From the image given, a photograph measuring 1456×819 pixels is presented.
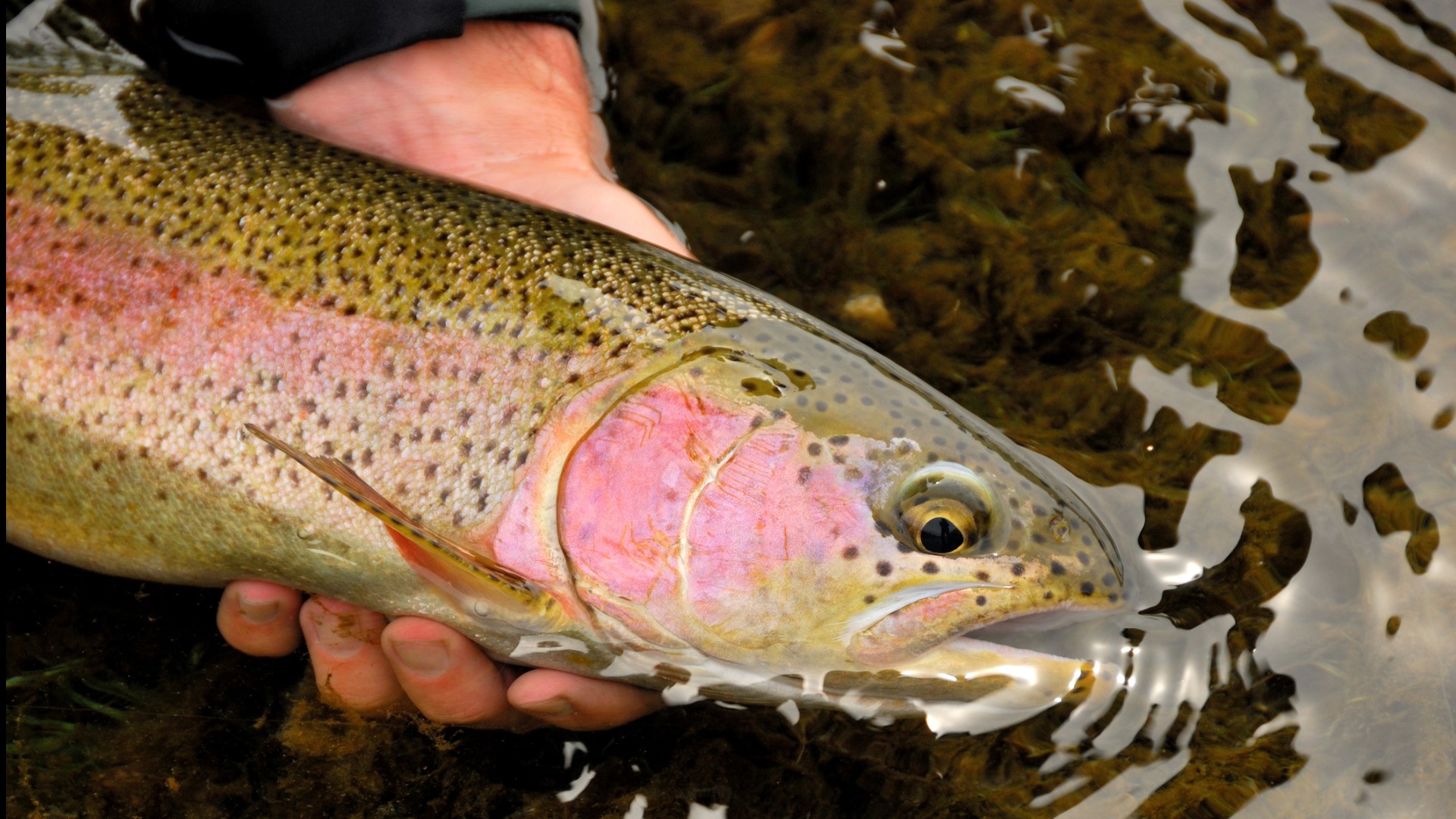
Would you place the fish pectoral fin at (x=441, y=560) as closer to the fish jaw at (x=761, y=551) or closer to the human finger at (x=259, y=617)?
the fish jaw at (x=761, y=551)

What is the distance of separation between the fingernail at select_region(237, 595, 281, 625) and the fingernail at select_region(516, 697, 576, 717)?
62 cm

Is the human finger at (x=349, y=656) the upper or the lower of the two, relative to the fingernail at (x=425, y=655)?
lower

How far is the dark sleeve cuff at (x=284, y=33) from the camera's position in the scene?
10.5 feet

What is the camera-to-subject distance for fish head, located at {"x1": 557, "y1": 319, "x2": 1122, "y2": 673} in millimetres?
2148

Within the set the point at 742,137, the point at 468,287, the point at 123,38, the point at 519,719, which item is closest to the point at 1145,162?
the point at 742,137

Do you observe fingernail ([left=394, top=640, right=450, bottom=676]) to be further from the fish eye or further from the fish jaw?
the fish eye

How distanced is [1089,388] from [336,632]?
1.96m

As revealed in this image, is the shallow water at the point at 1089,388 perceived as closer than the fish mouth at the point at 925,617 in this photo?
No

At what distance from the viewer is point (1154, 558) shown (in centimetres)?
249

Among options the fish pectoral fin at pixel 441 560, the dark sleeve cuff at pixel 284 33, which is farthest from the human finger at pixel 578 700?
the dark sleeve cuff at pixel 284 33

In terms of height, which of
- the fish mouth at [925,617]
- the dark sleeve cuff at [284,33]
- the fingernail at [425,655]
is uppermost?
the dark sleeve cuff at [284,33]

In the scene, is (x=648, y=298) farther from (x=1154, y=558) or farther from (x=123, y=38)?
(x=123, y=38)

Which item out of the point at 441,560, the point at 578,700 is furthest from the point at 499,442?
the point at 578,700

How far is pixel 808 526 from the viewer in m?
2.18
